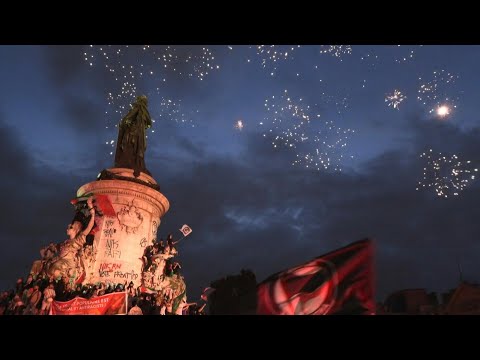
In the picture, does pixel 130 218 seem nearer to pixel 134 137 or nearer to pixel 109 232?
pixel 109 232

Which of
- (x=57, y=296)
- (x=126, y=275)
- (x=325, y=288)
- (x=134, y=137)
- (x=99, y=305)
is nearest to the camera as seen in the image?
(x=325, y=288)

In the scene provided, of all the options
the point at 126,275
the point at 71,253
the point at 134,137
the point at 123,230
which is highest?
the point at 134,137

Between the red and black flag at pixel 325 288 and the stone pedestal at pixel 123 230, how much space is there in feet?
48.9

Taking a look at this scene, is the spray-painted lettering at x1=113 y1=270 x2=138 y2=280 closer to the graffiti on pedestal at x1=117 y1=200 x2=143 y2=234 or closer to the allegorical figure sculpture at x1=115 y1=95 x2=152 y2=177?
the graffiti on pedestal at x1=117 y1=200 x2=143 y2=234

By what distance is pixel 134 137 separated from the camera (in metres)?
22.5

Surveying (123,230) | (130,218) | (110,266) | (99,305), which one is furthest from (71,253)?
(99,305)

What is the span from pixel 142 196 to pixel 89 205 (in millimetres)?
2489

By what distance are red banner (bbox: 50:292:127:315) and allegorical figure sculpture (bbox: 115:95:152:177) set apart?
8695 millimetres

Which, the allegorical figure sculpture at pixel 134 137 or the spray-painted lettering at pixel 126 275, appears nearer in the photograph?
the spray-painted lettering at pixel 126 275

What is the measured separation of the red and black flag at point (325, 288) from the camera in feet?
12.0

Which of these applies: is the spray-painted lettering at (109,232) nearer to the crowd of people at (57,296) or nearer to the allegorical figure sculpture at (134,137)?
the crowd of people at (57,296)

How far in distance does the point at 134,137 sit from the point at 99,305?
11717 mm

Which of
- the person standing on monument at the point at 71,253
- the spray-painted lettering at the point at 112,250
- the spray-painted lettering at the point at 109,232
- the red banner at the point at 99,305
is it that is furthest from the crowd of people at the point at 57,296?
the spray-painted lettering at the point at 109,232
